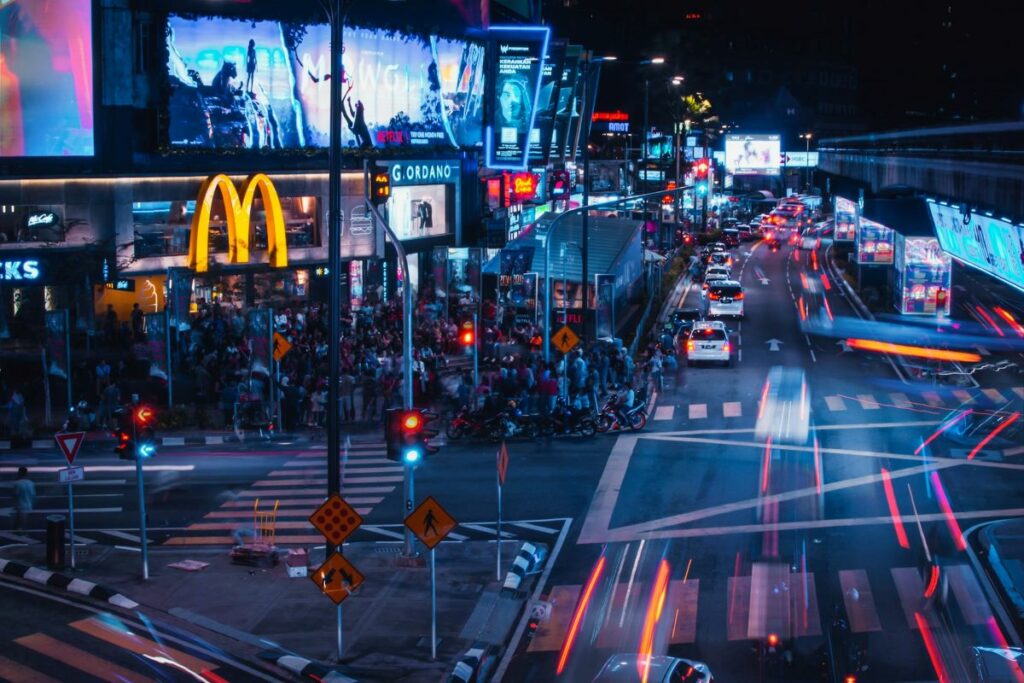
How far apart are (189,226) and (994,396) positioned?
27.7 meters

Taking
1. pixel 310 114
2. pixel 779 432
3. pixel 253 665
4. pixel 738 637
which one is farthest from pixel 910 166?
pixel 253 665

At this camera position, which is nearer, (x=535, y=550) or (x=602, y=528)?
(x=535, y=550)

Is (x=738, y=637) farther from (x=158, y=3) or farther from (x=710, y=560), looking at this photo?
(x=158, y=3)

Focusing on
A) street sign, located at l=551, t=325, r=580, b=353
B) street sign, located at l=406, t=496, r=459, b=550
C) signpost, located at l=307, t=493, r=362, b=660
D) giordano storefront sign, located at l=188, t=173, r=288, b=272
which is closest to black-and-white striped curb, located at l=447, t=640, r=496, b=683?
street sign, located at l=406, t=496, r=459, b=550

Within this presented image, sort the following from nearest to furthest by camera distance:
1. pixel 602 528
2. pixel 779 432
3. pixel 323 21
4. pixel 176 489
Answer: pixel 602 528, pixel 176 489, pixel 779 432, pixel 323 21

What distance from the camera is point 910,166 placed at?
46938mm

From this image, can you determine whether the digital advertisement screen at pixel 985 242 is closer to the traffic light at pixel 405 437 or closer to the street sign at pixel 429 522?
the traffic light at pixel 405 437

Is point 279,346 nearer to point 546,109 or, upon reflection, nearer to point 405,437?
point 405,437

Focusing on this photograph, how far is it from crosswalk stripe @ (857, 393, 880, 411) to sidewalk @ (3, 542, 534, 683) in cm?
1702

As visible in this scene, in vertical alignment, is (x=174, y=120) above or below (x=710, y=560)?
above

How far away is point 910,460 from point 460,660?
15.5m

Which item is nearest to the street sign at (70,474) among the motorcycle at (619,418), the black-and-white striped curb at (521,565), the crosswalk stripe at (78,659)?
the crosswalk stripe at (78,659)

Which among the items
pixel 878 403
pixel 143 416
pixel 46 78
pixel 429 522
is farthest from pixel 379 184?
pixel 46 78

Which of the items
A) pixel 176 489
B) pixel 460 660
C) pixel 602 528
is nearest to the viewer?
pixel 460 660
